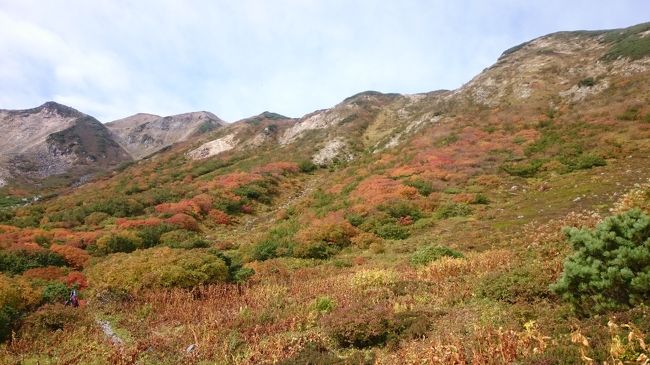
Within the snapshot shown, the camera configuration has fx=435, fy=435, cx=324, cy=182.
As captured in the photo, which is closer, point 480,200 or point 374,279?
point 374,279

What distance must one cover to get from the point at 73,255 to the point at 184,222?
9.49m

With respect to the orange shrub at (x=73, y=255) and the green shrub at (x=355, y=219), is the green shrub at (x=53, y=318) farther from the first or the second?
the green shrub at (x=355, y=219)

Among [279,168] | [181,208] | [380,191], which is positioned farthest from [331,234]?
[279,168]

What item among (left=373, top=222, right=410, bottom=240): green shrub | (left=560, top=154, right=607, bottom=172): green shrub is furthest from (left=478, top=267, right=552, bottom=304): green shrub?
(left=560, top=154, right=607, bottom=172): green shrub

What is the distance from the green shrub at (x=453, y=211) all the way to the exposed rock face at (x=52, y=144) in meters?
87.8

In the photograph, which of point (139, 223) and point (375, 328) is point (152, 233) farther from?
point (375, 328)

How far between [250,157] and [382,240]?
44380mm

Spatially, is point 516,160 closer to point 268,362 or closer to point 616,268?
point 616,268

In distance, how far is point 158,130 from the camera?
474ft

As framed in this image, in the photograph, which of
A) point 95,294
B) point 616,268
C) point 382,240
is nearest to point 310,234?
point 382,240

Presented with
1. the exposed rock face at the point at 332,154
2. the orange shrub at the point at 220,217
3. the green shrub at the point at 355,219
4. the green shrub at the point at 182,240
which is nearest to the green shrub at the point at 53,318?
the green shrub at the point at 182,240

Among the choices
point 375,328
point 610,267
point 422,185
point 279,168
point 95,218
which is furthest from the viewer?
point 279,168

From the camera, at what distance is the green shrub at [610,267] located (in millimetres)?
7750

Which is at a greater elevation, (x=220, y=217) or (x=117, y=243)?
(x=117, y=243)
